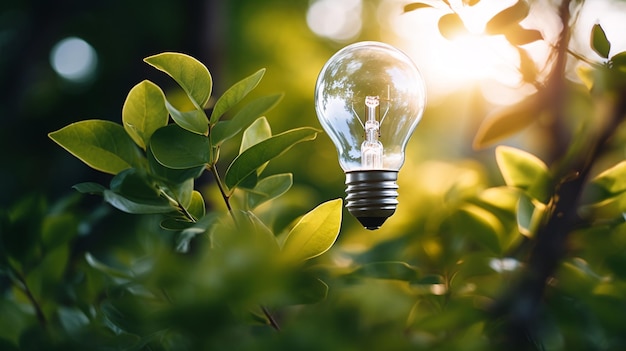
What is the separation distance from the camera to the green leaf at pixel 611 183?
54 centimetres

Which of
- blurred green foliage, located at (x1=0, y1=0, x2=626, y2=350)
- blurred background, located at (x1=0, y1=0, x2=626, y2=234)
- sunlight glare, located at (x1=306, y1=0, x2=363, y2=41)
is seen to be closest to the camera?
blurred green foliage, located at (x1=0, y1=0, x2=626, y2=350)

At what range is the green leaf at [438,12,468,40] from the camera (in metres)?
0.56

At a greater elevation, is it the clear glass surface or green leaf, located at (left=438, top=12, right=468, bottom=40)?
green leaf, located at (left=438, top=12, right=468, bottom=40)

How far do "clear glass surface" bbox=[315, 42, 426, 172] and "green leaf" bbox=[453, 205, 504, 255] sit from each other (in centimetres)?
9

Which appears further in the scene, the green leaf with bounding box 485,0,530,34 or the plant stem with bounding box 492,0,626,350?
the green leaf with bounding box 485,0,530,34

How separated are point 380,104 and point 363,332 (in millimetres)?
384

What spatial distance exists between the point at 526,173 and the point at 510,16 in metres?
0.15

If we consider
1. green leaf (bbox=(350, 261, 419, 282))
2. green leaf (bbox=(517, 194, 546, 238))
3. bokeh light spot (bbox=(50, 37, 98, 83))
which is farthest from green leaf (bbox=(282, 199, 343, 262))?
bokeh light spot (bbox=(50, 37, 98, 83))

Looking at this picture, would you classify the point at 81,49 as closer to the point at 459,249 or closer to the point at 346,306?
the point at 459,249

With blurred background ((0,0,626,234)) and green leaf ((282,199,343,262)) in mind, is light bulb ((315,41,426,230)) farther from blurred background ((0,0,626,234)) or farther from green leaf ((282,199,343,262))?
blurred background ((0,0,626,234))

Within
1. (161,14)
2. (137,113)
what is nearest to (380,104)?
(137,113)

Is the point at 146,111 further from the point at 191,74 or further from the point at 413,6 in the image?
the point at 413,6

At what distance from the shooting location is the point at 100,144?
457 mm

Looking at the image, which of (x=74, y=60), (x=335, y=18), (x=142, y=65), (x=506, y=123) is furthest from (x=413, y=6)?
(x=335, y=18)
